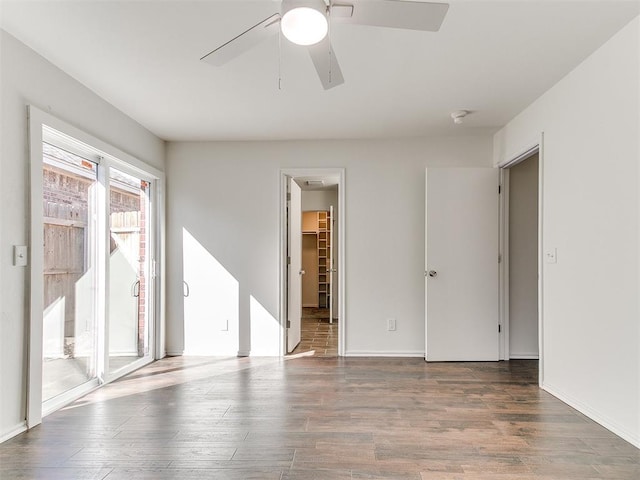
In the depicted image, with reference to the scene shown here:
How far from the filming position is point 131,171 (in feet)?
12.9

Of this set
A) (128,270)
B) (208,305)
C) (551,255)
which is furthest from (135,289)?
(551,255)

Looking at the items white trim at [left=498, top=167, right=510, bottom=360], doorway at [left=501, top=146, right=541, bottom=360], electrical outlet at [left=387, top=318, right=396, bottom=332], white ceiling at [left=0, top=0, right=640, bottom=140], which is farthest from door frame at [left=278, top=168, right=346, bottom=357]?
doorway at [left=501, top=146, right=541, bottom=360]

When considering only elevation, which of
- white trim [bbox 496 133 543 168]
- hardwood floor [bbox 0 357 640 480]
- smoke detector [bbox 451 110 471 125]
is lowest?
hardwood floor [bbox 0 357 640 480]

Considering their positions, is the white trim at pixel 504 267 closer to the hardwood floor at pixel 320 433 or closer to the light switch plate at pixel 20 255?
the hardwood floor at pixel 320 433

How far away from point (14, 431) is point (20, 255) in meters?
1.06

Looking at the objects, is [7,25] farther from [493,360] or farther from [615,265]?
[493,360]

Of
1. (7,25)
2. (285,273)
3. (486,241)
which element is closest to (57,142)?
(7,25)

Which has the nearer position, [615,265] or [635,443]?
[635,443]

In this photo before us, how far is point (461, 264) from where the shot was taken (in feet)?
13.7

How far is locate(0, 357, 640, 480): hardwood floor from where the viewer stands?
6.79 ft

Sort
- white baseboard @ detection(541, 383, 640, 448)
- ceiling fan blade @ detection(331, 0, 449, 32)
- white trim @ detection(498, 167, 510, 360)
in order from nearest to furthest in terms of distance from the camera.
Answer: ceiling fan blade @ detection(331, 0, 449, 32), white baseboard @ detection(541, 383, 640, 448), white trim @ detection(498, 167, 510, 360)

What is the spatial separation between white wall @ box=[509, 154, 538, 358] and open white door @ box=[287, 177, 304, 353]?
7.80 feet

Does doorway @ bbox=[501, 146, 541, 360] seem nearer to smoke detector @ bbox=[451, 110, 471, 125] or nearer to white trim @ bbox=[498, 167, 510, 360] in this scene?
white trim @ bbox=[498, 167, 510, 360]

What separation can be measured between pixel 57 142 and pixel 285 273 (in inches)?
97.6
